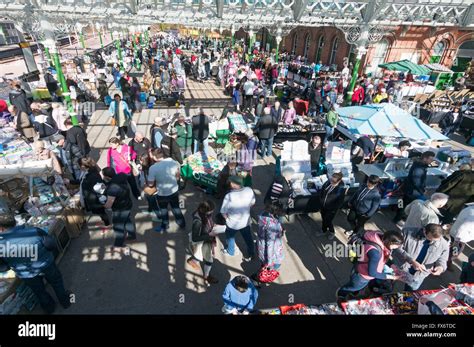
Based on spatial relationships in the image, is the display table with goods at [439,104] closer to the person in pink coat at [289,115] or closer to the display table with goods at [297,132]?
the display table with goods at [297,132]

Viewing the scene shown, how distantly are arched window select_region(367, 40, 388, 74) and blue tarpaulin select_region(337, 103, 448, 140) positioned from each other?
52.0 ft

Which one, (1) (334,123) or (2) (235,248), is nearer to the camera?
(2) (235,248)

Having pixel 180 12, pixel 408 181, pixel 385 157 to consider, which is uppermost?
pixel 180 12

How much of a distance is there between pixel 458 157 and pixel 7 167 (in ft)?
37.3

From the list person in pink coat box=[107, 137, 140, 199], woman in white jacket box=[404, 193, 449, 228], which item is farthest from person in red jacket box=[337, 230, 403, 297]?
person in pink coat box=[107, 137, 140, 199]

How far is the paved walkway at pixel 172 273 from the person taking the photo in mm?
4168

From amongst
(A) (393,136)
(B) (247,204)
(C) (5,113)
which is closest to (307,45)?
(A) (393,136)

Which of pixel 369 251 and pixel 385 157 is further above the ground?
pixel 369 251

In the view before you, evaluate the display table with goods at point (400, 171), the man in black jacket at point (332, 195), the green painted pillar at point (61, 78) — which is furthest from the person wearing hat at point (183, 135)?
the display table with goods at point (400, 171)

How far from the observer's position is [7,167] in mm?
5102

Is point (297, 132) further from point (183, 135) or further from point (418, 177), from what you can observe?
point (418, 177)
